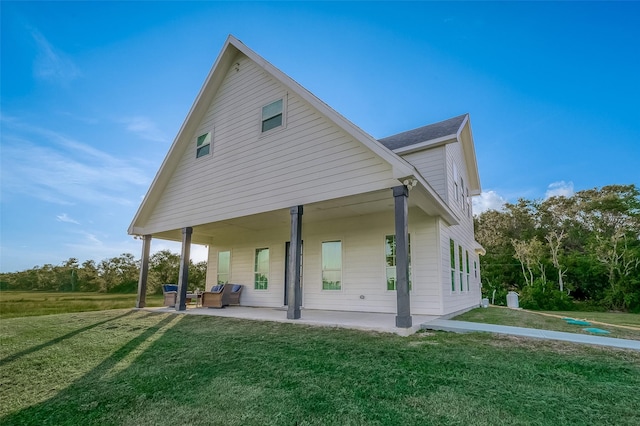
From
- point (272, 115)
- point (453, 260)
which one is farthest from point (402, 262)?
point (272, 115)

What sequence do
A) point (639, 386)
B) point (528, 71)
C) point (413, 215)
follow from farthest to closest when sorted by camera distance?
point (528, 71) → point (413, 215) → point (639, 386)

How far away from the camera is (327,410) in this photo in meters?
2.52

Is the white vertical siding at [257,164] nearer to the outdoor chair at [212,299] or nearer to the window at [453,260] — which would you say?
the outdoor chair at [212,299]

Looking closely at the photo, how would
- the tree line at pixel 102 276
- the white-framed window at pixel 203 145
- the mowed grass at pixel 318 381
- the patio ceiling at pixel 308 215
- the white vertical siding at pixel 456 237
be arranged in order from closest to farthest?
the mowed grass at pixel 318 381 < the patio ceiling at pixel 308 215 < the white vertical siding at pixel 456 237 < the white-framed window at pixel 203 145 < the tree line at pixel 102 276

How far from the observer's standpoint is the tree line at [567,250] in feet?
50.0

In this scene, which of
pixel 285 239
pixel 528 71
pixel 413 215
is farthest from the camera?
pixel 528 71

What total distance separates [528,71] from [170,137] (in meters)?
13.7

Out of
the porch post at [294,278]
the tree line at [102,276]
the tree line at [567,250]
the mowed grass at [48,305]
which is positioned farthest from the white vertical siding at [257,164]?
the tree line at [567,250]

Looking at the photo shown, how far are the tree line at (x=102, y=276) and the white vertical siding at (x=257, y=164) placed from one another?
336 inches

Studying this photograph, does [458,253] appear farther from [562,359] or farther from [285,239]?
[562,359]

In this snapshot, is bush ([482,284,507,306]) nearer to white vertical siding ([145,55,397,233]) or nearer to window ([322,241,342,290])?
window ([322,241,342,290])

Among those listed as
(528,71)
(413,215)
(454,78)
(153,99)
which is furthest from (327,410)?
(528,71)

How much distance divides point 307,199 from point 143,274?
275 inches

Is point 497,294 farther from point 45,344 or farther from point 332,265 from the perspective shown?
point 45,344
